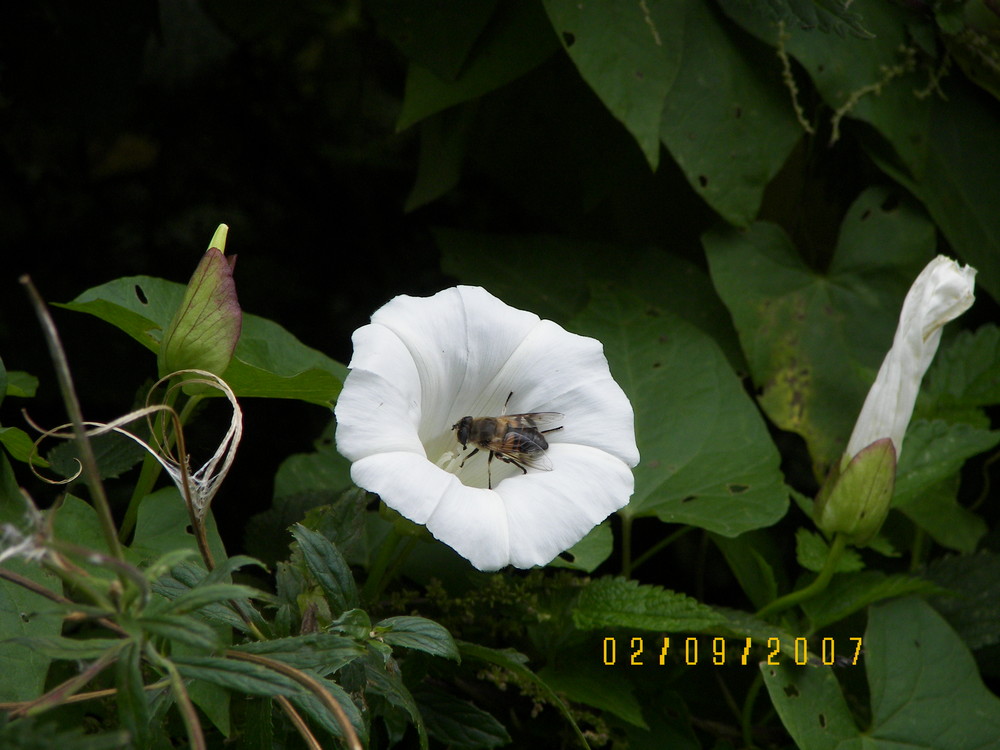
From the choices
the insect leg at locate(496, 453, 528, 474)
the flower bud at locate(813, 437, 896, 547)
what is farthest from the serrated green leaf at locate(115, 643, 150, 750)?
the flower bud at locate(813, 437, 896, 547)

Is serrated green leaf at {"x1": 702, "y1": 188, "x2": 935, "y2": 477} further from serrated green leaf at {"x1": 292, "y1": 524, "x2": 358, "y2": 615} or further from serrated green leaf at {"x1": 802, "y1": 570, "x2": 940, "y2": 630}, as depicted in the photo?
serrated green leaf at {"x1": 292, "y1": 524, "x2": 358, "y2": 615}

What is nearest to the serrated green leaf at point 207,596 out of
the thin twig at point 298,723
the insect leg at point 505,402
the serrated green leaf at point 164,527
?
the thin twig at point 298,723

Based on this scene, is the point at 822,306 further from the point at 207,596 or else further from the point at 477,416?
the point at 207,596

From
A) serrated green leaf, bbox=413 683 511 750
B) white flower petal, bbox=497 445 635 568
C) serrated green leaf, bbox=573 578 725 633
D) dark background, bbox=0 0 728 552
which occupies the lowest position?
serrated green leaf, bbox=413 683 511 750

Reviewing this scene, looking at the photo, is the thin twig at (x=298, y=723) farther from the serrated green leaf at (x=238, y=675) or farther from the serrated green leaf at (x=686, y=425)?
the serrated green leaf at (x=686, y=425)

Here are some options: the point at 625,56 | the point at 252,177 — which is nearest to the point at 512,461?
the point at 625,56
